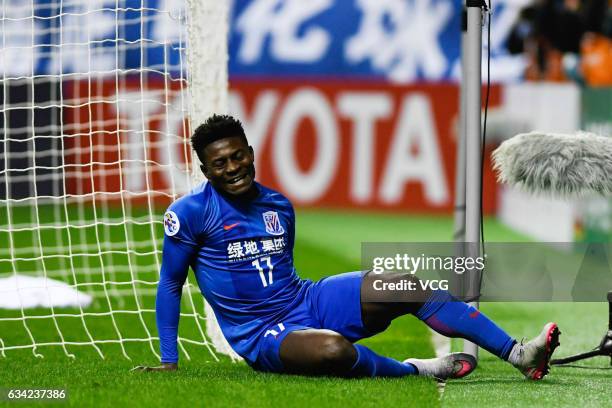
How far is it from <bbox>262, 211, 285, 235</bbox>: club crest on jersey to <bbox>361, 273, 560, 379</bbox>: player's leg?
0.39 metres

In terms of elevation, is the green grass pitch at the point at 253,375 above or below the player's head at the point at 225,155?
below

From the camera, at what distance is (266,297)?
459cm

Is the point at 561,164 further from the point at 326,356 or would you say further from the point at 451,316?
the point at 326,356

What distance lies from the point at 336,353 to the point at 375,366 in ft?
0.73

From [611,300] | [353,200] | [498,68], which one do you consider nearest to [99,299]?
[611,300]

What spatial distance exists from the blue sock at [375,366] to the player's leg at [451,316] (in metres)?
0.14

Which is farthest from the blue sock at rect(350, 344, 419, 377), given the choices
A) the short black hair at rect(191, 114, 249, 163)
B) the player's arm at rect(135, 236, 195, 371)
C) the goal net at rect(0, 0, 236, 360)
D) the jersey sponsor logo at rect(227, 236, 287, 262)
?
the goal net at rect(0, 0, 236, 360)

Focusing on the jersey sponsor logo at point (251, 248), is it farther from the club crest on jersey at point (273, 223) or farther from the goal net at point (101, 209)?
the goal net at point (101, 209)

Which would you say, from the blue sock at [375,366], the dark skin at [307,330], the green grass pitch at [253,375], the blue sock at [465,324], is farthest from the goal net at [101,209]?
the blue sock at [465,324]

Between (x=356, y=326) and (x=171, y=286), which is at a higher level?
(x=171, y=286)

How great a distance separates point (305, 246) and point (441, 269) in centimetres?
589

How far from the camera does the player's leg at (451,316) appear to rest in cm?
444

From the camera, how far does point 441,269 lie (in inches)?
187

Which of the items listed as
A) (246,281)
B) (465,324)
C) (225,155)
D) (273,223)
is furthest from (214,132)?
(465,324)
